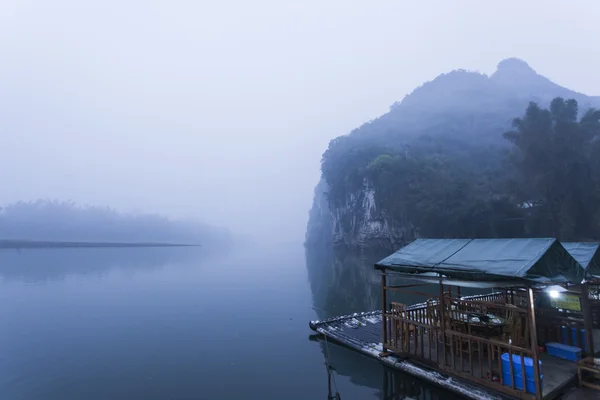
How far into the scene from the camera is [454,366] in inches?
305

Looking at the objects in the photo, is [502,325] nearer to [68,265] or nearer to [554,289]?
[554,289]

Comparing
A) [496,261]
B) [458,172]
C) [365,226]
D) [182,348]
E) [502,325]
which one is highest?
[458,172]

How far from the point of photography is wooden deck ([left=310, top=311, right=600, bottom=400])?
6879 millimetres

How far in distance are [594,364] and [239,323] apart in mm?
14193

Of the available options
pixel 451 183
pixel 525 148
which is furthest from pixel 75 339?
pixel 451 183

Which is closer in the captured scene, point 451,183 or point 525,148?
point 525,148

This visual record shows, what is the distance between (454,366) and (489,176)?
59.9m

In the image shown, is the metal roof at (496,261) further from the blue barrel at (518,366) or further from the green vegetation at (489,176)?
the green vegetation at (489,176)

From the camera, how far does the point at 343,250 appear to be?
8444 cm

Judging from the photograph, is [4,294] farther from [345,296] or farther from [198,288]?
[345,296]

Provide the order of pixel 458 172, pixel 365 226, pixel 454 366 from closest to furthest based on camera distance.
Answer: pixel 454 366, pixel 458 172, pixel 365 226

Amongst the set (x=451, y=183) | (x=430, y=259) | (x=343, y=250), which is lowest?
(x=343, y=250)

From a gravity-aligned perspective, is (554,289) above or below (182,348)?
above

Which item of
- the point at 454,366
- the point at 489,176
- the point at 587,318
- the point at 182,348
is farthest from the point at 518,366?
the point at 489,176
